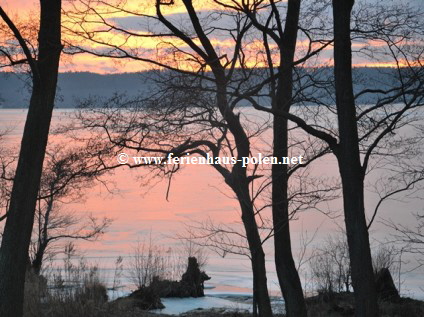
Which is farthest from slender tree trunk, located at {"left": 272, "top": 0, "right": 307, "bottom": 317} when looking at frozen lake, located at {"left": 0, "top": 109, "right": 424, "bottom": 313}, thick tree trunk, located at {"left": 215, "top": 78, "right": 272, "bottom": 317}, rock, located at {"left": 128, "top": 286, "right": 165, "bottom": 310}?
frozen lake, located at {"left": 0, "top": 109, "right": 424, "bottom": 313}

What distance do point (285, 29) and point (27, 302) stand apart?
6.09m

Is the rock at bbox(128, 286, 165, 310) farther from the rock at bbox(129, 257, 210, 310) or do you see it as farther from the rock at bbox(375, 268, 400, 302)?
the rock at bbox(375, 268, 400, 302)

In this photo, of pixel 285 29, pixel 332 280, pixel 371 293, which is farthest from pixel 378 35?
pixel 332 280

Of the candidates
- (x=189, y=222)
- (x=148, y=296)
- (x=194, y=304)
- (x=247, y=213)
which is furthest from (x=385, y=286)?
(x=189, y=222)

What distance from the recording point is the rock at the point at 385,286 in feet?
49.1

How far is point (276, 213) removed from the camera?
38.4ft

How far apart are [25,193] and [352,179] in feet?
13.4

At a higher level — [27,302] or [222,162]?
[222,162]

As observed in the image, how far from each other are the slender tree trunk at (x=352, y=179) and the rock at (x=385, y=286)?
720cm

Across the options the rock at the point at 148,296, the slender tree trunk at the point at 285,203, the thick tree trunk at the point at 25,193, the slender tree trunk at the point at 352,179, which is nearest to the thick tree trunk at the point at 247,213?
the slender tree trunk at the point at 285,203

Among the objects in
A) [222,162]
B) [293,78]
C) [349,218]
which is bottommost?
[349,218]

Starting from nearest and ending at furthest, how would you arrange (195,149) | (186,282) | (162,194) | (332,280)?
(195,149)
(332,280)
(186,282)
(162,194)

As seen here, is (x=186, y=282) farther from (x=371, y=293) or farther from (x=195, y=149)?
(x=371, y=293)

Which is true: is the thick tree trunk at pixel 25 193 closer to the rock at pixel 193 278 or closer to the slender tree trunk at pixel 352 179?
the slender tree trunk at pixel 352 179
